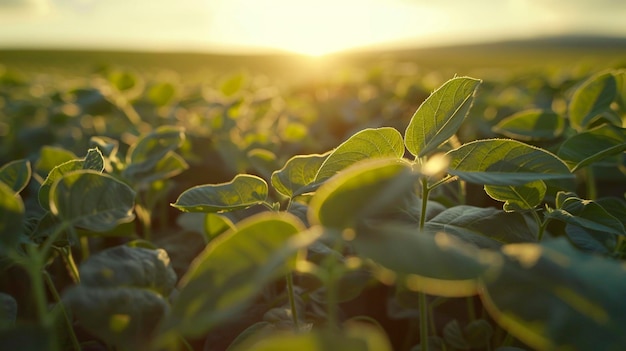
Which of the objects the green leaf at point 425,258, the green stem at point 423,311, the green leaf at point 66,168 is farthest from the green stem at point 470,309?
the green leaf at point 66,168

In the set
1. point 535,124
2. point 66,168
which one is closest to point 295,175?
point 66,168

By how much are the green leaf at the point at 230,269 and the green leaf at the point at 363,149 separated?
0.87ft

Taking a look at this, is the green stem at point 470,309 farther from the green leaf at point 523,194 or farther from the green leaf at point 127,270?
the green leaf at point 127,270

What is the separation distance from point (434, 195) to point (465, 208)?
37cm

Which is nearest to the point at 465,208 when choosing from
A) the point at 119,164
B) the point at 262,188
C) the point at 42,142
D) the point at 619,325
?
the point at 262,188

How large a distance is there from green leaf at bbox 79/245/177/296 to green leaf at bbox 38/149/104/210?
20 centimetres

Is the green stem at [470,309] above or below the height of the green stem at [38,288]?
below

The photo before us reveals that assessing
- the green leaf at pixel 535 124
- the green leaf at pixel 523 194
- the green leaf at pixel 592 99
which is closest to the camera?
the green leaf at pixel 523 194

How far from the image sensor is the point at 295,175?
97cm

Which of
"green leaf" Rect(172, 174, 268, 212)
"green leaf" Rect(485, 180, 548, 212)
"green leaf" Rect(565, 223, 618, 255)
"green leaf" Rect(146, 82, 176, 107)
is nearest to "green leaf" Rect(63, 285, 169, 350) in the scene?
"green leaf" Rect(172, 174, 268, 212)

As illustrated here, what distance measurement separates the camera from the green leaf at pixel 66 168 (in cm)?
86

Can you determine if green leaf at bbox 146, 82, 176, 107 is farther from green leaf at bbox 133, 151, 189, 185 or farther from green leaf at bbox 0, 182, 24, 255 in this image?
green leaf at bbox 0, 182, 24, 255

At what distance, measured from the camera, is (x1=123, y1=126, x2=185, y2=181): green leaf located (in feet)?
4.17

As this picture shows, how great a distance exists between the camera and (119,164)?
137cm
